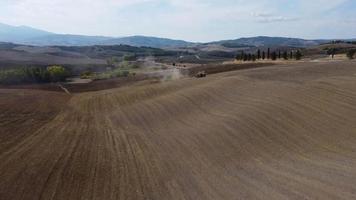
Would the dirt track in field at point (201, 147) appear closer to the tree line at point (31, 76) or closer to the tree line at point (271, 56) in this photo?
the tree line at point (31, 76)

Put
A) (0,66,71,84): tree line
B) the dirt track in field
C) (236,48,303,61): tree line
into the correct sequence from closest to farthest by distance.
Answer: the dirt track in field
(0,66,71,84): tree line
(236,48,303,61): tree line

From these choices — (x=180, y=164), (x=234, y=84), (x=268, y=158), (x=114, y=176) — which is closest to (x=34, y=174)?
(x=114, y=176)

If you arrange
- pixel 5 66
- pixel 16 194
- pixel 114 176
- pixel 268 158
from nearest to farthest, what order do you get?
pixel 16 194
pixel 114 176
pixel 268 158
pixel 5 66

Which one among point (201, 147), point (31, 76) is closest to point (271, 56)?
point (31, 76)

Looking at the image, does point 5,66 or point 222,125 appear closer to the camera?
point 222,125

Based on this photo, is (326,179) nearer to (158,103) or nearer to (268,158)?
(268,158)

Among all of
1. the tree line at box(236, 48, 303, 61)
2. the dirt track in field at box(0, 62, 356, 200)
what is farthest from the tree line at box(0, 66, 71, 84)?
the dirt track in field at box(0, 62, 356, 200)

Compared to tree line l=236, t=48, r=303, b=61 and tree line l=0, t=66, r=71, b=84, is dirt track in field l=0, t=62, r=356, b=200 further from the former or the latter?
tree line l=236, t=48, r=303, b=61

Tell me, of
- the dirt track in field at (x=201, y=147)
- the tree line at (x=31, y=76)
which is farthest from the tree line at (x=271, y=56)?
the dirt track in field at (x=201, y=147)
